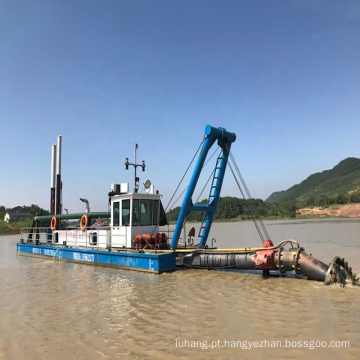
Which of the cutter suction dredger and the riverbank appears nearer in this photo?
the cutter suction dredger

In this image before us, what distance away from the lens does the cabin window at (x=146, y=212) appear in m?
14.4

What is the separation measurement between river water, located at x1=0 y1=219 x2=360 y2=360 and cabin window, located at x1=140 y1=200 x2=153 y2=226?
10.7 feet

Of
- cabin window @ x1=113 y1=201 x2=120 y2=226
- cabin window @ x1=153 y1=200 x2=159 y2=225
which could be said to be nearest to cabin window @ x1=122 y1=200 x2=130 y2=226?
cabin window @ x1=113 y1=201 x2=120 y2=226

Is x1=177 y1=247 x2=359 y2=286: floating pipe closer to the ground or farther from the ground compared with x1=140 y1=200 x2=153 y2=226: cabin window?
closer to the ground

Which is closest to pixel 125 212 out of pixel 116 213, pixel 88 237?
pixel 116 213

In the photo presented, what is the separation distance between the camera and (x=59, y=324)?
714cm

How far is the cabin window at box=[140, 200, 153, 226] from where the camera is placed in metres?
14.4

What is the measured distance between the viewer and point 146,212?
14.6 m

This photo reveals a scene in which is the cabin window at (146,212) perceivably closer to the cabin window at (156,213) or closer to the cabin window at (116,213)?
the cabin window at (156,213)

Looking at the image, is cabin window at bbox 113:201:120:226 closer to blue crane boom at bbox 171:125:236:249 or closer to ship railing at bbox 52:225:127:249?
ship railing at bbox 52:225:127:249

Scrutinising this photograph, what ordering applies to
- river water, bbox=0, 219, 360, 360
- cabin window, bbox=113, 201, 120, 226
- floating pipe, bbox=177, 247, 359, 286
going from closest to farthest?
river water, bbox=0, 219, 360, 360
floating pipe, bbox=177, 247, 359, 286
cabin window, bbox=113, 201, 120, 226

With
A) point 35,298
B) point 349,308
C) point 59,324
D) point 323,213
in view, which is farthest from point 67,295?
point 323,213

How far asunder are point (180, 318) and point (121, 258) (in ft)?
22.9

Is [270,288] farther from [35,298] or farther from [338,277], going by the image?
[35,298]
